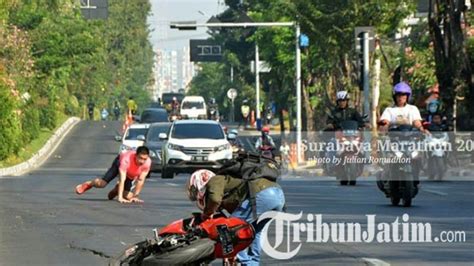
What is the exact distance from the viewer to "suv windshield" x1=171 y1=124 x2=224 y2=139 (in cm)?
3869

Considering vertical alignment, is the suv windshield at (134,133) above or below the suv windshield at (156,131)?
below

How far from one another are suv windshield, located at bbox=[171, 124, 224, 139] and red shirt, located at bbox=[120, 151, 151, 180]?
12.8 m

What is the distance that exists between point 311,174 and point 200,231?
89.3 feet

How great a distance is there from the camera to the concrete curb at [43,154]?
50059 millimetres

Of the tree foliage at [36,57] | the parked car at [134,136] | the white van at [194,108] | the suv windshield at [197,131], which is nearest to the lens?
the suv windshield at [197,131]

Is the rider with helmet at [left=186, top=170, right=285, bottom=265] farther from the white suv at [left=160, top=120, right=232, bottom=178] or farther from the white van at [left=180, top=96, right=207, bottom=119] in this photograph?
the white van at [left=180, top=96, right=207, bottom=119]

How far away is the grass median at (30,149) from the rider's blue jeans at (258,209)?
39868 mm

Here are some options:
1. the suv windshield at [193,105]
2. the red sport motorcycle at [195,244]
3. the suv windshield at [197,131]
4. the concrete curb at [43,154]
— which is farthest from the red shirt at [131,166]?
the suv windshield at [193,105]

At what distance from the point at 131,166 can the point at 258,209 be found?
13712 millimetres

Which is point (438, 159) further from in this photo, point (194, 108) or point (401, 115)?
point (194, 108)

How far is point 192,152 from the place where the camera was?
37.9m

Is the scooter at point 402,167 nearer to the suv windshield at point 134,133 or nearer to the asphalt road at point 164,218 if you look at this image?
the asphalt road at point 164,218

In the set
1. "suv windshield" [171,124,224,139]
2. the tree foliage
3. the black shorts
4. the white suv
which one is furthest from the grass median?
the black shorts

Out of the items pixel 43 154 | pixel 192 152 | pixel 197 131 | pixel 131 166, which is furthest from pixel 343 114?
pixel 43 154
